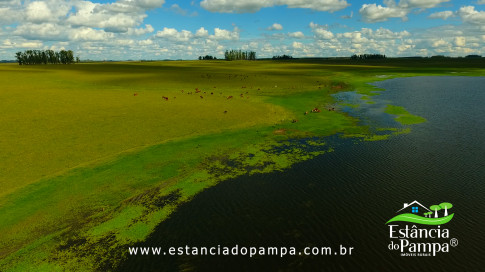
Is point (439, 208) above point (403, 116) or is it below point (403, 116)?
below

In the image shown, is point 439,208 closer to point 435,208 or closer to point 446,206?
point 435,208

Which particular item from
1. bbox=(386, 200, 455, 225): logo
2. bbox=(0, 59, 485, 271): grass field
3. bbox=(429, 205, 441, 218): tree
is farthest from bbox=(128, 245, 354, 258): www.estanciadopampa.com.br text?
bbox=(429, 205, 441, 218): tree

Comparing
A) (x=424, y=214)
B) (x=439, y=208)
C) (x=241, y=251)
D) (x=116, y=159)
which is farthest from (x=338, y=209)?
(x=116, y=159)

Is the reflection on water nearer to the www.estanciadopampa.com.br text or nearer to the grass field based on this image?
the www.estanciadopampa.com.br text

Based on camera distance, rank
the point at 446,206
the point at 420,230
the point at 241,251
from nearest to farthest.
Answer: the point at 241,251, the point at 420,230, the point at 446,206

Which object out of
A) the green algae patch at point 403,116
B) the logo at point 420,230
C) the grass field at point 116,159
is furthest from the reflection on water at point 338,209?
the green algae patch at point 403,116

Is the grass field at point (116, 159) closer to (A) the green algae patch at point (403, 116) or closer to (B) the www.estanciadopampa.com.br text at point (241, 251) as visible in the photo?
(A) the green algae patch at point (403, 116)
